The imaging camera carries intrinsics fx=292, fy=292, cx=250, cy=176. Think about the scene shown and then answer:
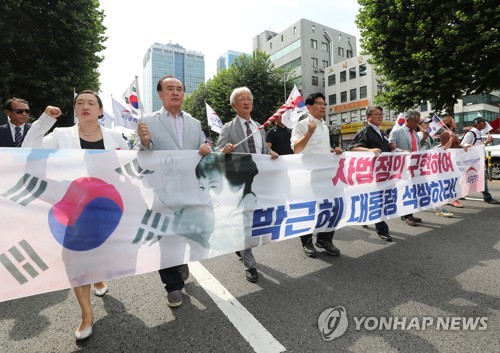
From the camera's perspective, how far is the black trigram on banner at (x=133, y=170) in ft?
7.97

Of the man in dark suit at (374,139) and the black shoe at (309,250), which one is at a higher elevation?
the man in dark suit at (374,139)

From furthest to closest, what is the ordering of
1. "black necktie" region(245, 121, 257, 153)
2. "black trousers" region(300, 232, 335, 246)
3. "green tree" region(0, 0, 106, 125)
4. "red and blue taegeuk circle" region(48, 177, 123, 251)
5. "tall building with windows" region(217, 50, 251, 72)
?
"tall building with windows" region(217, 50, 251, 72)
"green tree" region(0, 0, 106, 125)
"black trousers" region(300, 232, 335, 246)
"black necktie" region(245, 121, 257, 153)
"red and blue taegeuk circle" region(48, 177, 123, 251)

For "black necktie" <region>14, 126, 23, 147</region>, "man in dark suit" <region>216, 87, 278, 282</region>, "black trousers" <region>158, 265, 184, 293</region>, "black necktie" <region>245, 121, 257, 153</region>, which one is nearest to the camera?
"black trousers" <region>158, 265, 184, 293</region>

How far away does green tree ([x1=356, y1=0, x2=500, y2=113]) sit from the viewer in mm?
10812

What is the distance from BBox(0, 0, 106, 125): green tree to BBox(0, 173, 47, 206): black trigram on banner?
11.4 meters

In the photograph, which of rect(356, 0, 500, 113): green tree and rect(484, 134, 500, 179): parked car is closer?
rect(484, 134, 500, 179): parked car

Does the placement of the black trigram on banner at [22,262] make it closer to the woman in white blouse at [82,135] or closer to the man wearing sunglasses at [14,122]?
the woman in white blouse at [82,135]

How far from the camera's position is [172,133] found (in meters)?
2.85

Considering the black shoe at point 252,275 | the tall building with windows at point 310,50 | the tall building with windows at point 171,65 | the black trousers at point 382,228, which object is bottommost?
the black shoe at point 252,275

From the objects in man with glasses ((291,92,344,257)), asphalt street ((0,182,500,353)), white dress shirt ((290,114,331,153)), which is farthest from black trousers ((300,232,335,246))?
white dress shirt ((290,114,331,153))

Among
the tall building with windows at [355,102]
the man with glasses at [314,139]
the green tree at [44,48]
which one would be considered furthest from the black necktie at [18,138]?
the tall building with windows at [355,102]

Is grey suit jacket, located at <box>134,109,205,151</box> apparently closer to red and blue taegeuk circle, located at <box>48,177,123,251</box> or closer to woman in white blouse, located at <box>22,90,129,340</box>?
woman in white blouse, located at <box>22,90,129,340</box>

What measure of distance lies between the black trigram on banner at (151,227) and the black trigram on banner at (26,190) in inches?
29.6

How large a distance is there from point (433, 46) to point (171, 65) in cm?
11716
